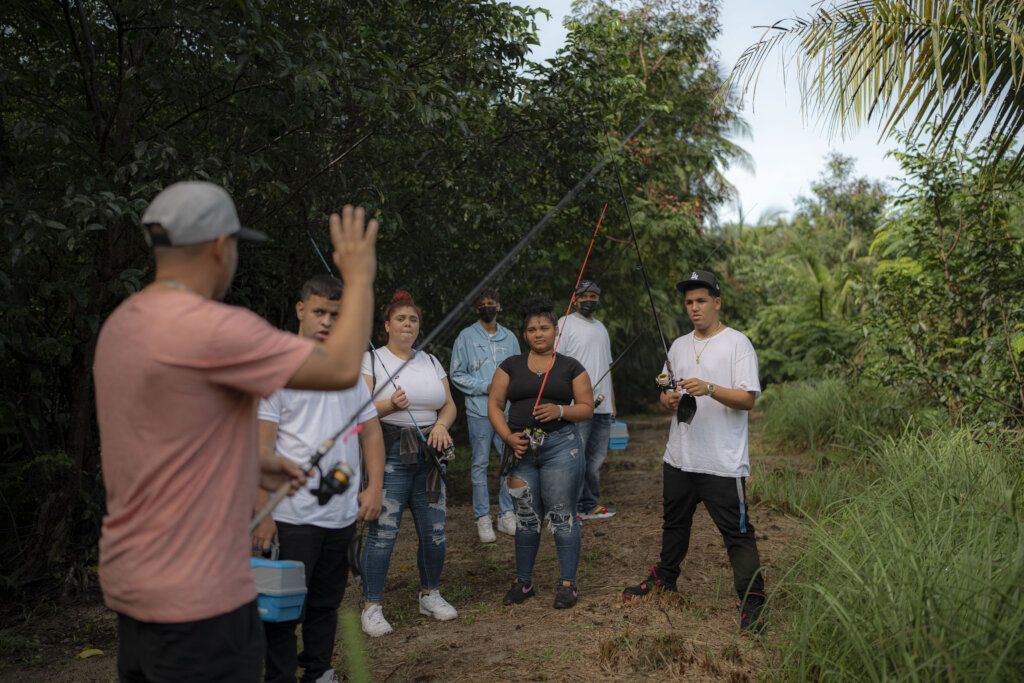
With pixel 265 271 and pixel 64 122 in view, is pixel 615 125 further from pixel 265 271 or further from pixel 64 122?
pixel 64 122

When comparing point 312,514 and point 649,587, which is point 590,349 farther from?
point 312,514

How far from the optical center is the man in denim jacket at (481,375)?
6.74 m

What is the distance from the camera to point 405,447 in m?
4.57

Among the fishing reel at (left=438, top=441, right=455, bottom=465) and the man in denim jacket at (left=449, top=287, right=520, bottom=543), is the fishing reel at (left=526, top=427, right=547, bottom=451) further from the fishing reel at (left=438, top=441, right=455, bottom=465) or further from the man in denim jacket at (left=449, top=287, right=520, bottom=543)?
the man in denim jacket at (left=449, top=287, right=520, bottom=543)

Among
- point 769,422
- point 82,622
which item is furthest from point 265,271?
point 769,422

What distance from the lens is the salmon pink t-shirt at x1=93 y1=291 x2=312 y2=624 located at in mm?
1884

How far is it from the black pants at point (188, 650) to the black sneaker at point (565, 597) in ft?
9.94

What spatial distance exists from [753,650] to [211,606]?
9.63 ft

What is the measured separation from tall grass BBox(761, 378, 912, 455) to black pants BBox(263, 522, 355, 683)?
6.13 metres

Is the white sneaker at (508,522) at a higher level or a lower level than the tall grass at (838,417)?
lower

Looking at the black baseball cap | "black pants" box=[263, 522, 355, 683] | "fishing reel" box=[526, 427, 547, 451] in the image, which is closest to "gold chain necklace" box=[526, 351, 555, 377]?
"fishing reel" box=[526, 427, 547, 451]

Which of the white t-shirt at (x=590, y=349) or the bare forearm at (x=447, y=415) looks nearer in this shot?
the bare forearm at (x=447, y=415)

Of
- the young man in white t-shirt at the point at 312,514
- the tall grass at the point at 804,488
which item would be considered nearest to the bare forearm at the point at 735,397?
the young man in white t-shirt at the point at 312,514

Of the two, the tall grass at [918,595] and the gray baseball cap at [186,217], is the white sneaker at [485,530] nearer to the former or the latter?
the tall grass at [918,595]
